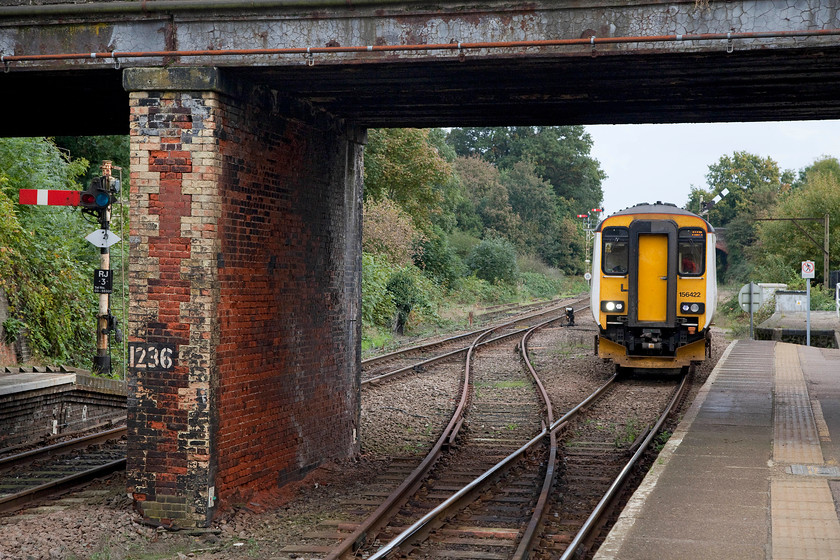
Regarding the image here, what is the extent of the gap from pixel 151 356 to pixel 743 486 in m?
5.85

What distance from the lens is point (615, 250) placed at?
17.2 m

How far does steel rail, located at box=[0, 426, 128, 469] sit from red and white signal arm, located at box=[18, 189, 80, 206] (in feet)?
10.3

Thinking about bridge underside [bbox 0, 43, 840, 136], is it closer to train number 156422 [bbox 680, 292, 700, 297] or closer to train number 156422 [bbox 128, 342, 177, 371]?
train number 156422 [bbox 128, 342, 177, 371]

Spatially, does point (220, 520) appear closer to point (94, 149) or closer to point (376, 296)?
point (376, 296)

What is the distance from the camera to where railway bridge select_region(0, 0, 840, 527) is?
7.62 metres

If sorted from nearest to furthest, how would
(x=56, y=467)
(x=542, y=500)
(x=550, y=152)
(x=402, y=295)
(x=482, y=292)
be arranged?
(x=542, y=500), (x=56, y=467), (x=402, y=295), (x=482, y=292), (x=550, y=152)

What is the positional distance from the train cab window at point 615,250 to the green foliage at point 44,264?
35.9ft

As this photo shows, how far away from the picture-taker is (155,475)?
8.14 m

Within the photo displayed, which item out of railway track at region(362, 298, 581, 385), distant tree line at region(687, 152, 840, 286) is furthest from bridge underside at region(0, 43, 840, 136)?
distant tree line at region(687, 152, 840, 286)

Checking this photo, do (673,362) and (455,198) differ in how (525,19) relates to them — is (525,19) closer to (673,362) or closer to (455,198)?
(673,362)

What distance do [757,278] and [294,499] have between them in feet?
152

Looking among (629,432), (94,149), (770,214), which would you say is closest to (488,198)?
(770,214)

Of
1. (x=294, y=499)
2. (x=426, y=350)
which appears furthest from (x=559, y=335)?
(x=294, y=499)

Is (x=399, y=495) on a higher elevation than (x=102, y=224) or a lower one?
lower
